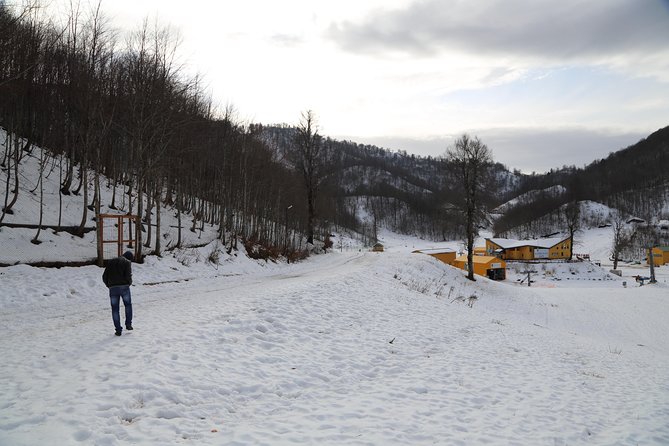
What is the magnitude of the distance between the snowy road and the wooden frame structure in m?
2.27

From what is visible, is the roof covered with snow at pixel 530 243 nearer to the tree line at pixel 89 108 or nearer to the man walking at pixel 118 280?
the tree line at pixel 89 108

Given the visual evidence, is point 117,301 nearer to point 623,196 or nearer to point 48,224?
point 48,224

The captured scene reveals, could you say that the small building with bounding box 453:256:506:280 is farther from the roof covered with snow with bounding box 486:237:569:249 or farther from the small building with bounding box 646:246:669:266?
the small building with bounding box 646:246:669:266

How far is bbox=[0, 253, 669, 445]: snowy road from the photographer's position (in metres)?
5.66

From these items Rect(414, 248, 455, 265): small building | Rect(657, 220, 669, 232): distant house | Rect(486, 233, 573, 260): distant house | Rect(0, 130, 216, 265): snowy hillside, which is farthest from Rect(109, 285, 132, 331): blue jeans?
Rect(657, 220, 669, 232): distant house

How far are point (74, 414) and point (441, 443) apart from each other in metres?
5.25

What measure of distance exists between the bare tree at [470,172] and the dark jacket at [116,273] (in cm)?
2712

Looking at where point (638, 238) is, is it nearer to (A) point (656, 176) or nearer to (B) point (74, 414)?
(A) point (656, 176)

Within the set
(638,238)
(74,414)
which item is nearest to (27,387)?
(74,414)

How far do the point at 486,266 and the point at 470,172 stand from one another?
25.7 m

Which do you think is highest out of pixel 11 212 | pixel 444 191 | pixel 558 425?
pixel 444 191

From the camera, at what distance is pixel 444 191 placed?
3556 centimetres

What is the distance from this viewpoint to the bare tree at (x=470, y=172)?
3062 cm

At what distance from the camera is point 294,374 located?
8.00m
